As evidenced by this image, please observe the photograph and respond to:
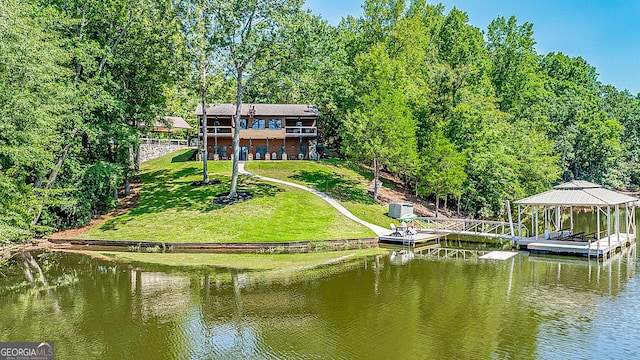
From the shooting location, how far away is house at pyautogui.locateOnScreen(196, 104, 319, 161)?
50750 mm

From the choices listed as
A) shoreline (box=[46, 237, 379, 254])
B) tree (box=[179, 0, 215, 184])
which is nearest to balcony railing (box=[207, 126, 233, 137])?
tree (box=[179, 0, 215, 184])

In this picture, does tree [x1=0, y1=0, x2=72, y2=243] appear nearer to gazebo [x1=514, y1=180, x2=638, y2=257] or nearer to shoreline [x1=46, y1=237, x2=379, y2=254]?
shoreline [x1=46, y1=237, x2=379, y2=254]

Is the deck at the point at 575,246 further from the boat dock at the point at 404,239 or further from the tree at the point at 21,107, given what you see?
the tree at the point at 21,107

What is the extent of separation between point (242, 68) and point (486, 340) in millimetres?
27909

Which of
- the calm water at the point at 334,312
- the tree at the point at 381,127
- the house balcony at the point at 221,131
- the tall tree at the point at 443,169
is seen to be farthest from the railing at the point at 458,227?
the house balcony at the point at 221,131

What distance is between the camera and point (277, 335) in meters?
13.2

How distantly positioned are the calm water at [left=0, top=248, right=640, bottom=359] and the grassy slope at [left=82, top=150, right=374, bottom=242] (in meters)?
6.85

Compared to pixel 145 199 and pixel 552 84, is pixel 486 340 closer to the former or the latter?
pixel 145 199

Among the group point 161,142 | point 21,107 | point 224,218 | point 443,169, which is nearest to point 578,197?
point 443,169

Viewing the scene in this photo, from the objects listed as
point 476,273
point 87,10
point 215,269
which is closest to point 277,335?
point 215,269

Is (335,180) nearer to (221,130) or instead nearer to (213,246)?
(221,130)

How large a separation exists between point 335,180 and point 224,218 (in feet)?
45.8

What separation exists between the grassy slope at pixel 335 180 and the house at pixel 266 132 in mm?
4997

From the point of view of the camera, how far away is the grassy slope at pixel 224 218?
28.7 metres
